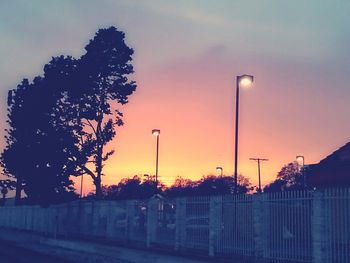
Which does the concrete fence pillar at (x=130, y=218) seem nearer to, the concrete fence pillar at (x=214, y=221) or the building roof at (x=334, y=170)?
the concrete fence pillar at (x=214, y=221)

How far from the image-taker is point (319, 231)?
16.4m

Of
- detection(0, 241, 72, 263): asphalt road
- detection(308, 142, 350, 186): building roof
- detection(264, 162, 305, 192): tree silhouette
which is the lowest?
detection(0, 241, 72, 263): asphalt road

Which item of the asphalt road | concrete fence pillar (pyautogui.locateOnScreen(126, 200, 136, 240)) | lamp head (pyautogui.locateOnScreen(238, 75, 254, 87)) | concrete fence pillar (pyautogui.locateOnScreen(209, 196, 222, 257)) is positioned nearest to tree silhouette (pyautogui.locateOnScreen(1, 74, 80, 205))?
the asphalt road

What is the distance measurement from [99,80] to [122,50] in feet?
11.3

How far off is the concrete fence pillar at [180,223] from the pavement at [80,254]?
0.99 metres

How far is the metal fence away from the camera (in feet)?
53.2

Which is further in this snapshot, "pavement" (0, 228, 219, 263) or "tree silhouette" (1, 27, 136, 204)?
"tree silhouette" (1, 27, 136, 204)

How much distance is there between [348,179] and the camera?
3147 cm

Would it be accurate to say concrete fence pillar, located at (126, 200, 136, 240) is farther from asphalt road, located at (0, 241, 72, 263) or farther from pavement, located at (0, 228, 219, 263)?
asphalt road, located at (0, 241, 72, 263)

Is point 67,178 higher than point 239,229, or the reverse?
point 67,178

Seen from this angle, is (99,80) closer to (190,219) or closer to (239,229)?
(190,219)

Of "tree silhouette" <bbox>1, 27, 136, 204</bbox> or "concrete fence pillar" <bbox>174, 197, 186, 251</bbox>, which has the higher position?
"tree silhouette" <bbox>1, 27, 136, 204</bbox>

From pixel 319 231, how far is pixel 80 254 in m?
16.2

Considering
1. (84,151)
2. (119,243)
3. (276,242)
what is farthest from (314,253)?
(84,151)
